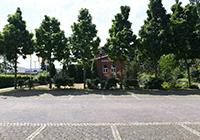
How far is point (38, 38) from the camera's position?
18578mm

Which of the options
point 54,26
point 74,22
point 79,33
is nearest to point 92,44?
point 79,33

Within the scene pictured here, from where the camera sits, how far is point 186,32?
17.0 metres

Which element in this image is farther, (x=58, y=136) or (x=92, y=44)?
(x=92, y=44)

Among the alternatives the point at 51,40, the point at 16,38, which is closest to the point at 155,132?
the point at 51,40

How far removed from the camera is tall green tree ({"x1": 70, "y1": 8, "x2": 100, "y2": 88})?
60.7 ft

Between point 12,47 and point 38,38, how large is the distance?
3.14 meters

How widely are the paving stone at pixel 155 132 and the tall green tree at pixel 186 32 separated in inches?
564

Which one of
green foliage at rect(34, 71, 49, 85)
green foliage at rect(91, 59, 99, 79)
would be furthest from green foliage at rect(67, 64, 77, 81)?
green foliage at rect(34, 71, 49, 85)

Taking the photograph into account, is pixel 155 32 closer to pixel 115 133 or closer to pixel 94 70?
pixel 115 133

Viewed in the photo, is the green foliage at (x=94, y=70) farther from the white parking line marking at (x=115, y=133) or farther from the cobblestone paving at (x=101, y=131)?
the white parking line marking at (x=115, y=133)

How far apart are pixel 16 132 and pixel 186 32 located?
18.8 m

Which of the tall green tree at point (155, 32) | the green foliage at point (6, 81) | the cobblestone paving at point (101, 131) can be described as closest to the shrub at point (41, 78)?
the green foliage at point (6, 81)

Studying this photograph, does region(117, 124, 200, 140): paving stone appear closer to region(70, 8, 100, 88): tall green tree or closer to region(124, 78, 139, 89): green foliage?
region(124, 78, 139, 89): green foliage

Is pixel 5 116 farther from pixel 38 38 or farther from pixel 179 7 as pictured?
pixel 179 7
